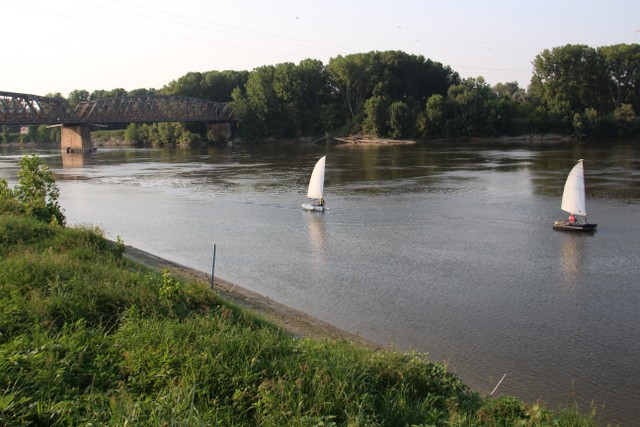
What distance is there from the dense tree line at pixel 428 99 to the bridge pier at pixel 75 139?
2783cm

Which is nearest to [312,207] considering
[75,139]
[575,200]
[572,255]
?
[575,200]

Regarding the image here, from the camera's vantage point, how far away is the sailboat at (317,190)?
124 ft

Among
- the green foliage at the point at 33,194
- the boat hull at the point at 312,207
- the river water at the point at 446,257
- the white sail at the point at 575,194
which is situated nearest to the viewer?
the river water at the point at 446,257

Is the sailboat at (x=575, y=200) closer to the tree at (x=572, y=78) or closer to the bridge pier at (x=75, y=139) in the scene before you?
the tree at (x=572, y=78)

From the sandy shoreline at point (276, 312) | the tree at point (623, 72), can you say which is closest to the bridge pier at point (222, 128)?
the tree at point (623, 72)

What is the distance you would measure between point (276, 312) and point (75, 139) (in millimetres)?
107898

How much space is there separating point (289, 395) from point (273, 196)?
37281mm

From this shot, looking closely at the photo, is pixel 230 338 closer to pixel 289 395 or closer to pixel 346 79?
pixel 289 395

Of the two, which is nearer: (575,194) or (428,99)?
(575,194)

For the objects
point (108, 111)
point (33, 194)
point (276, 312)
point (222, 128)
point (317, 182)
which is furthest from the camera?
point (222, 128)

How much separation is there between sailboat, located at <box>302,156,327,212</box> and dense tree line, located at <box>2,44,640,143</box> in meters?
73.3

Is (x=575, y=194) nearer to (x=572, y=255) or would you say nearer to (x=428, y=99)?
(x=572, y=255)

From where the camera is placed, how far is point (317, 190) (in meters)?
39.3

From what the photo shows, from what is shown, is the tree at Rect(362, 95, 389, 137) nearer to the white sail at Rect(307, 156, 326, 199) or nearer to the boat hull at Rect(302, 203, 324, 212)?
the white sail at Rect(307, 156, 326, 199)
